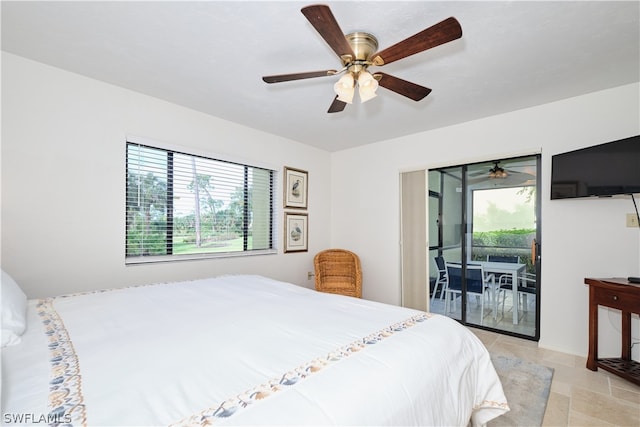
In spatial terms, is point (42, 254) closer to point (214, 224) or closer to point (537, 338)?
point (214, 224)

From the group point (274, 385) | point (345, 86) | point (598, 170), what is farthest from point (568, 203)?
point (274, 385)

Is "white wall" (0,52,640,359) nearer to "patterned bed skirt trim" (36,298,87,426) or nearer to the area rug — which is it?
the area rug

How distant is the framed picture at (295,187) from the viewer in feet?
13.6

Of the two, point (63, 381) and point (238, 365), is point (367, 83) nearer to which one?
point (238, 365)

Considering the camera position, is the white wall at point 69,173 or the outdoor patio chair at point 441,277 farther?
the outdoor patio chair at point 441,277

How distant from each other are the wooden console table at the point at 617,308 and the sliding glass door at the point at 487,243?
615mm

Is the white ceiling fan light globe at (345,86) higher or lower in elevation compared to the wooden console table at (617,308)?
higher

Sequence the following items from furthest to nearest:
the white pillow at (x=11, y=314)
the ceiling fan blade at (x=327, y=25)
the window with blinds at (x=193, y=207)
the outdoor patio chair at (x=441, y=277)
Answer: the outdoor patio chair at (x=441, y=277) < the window with blinds at (x=193, y=207) < the ceiling fan blade at (x=327, y=25) < the white pillow at (x=11, y=314)

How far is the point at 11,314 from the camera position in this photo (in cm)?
131

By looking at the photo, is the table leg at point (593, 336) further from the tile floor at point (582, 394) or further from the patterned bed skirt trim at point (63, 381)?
the patterned bed skirt trim at point (63, 381)

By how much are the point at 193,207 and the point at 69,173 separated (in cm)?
109

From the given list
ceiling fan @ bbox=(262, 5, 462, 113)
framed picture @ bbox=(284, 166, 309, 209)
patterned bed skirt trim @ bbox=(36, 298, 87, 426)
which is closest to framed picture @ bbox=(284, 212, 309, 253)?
framed picture @ bbox=(284, 166, 309, 209)

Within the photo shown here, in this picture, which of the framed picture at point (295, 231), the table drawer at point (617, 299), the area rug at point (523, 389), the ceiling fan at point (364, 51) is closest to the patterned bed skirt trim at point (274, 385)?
the area rug at point (523, 389)

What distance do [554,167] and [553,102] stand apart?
0.66 m
